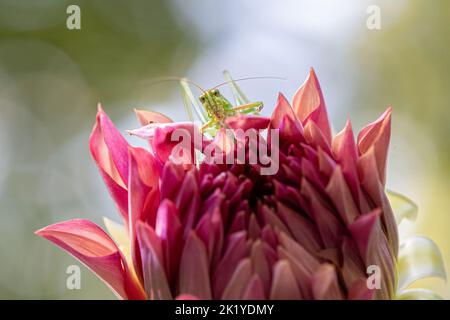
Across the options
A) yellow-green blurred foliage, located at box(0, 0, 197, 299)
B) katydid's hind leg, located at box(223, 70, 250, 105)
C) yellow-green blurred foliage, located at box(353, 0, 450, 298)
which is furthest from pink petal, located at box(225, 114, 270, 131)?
yellow-green blurred foliage, located at box(0, 0, 197, 299)

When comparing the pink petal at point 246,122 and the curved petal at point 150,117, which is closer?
the pink petal at point 246,122

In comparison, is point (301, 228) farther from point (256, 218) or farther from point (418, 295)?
point (418, 295)

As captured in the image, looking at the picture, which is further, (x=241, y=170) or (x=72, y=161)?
(x=72, y=161)

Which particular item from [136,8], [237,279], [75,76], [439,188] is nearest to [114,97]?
[75,76]

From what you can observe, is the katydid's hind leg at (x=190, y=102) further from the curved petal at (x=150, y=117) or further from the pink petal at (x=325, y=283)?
the pink petal at (x=325, y=283)

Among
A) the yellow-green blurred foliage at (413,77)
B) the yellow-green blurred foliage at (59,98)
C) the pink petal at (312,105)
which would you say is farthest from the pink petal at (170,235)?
the yellow-green blurred foliage at (59,98)

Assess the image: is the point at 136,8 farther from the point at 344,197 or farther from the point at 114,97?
the point at 344,197
